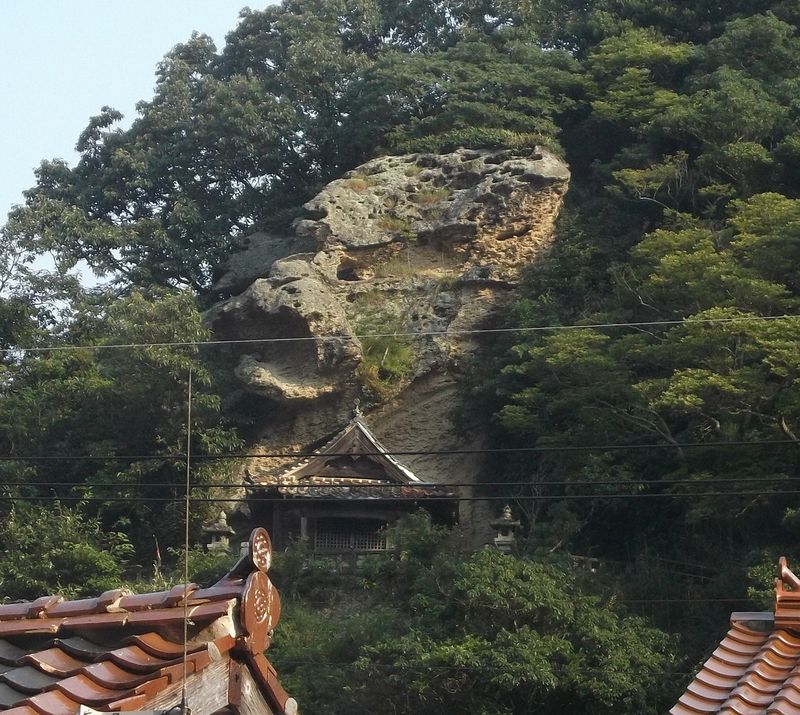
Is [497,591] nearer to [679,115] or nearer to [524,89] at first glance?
[679,115]

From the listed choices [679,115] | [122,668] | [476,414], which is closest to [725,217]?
[679,115]

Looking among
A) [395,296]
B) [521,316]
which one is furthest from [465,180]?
[521,316]

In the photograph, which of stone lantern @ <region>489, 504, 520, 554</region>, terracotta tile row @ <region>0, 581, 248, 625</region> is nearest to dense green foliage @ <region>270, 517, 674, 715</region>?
stone lantern @ <region>489, 504, 520, 554</region>

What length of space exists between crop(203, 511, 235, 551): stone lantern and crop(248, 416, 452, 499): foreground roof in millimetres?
852

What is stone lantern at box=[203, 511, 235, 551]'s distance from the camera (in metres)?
22.4

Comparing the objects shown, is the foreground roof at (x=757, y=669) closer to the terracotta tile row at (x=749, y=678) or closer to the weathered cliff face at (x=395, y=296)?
the terracotta tile row at (x=749, y=678)

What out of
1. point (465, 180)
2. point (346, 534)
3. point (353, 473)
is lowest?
point (346, 534)

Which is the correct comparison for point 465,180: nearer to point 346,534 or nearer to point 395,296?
point 395,296

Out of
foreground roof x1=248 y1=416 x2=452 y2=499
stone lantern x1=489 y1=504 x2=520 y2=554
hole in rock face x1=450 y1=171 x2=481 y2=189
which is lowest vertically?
stone lantern x1=489 y1=504 x2=520 y2=554

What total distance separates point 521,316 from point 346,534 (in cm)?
513

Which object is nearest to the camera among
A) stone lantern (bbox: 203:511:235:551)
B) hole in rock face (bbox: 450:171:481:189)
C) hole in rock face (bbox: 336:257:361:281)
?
stone lantern (bbox: 203:511:235:551)

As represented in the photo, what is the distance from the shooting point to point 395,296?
27.2 meters

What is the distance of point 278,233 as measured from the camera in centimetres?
3072

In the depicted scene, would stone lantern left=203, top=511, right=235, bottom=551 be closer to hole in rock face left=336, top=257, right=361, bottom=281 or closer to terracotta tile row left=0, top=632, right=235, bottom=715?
hole in rock face left=336, top=257, right=361, bottom=281
